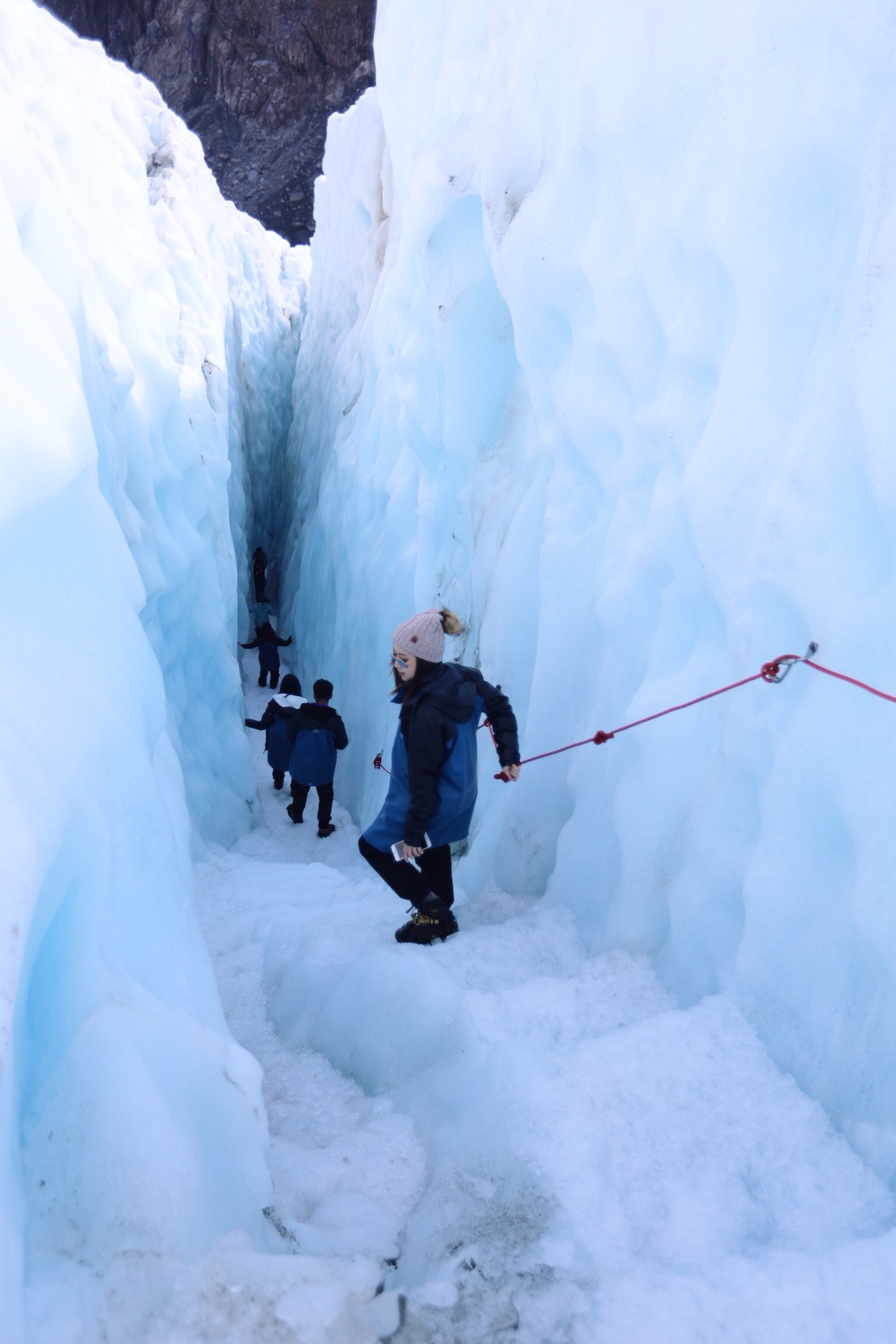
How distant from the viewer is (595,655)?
2.60m

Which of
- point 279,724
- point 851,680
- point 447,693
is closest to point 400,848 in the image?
point 447,693

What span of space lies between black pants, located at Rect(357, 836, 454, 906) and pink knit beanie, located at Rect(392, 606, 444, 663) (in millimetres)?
548

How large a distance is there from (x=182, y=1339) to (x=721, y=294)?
2.20 metres

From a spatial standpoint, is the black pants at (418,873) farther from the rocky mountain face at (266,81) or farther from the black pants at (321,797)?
the rocky mountain face at (266,81)

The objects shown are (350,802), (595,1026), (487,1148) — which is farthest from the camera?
(350,802)

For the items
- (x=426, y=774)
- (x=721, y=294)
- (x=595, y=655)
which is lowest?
(x=426, y=774)

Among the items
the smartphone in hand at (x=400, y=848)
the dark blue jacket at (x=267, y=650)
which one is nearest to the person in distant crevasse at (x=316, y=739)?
the smartphone in hand at (x=400, y=848)

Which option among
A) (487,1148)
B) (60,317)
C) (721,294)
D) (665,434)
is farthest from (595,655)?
(60,317)

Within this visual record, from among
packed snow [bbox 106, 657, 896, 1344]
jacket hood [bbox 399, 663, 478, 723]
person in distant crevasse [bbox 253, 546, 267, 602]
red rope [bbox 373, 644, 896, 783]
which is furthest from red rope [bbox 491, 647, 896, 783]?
person in distant crevasse [bbox 253, 546, 267, 602]

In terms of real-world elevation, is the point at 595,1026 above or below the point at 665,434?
below

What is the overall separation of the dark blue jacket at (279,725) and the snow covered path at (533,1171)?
242 centimetres

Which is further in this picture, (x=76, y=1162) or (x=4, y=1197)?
(x=76, y=1162)

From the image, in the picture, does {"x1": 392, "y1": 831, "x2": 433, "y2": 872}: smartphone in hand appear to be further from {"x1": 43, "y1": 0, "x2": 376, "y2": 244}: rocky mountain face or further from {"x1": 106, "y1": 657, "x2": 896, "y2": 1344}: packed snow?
{"x1": 43, "y1": 0, "x2": 376, "y2": 244}: rocky mountain face

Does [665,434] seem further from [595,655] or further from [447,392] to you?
[447,392]
